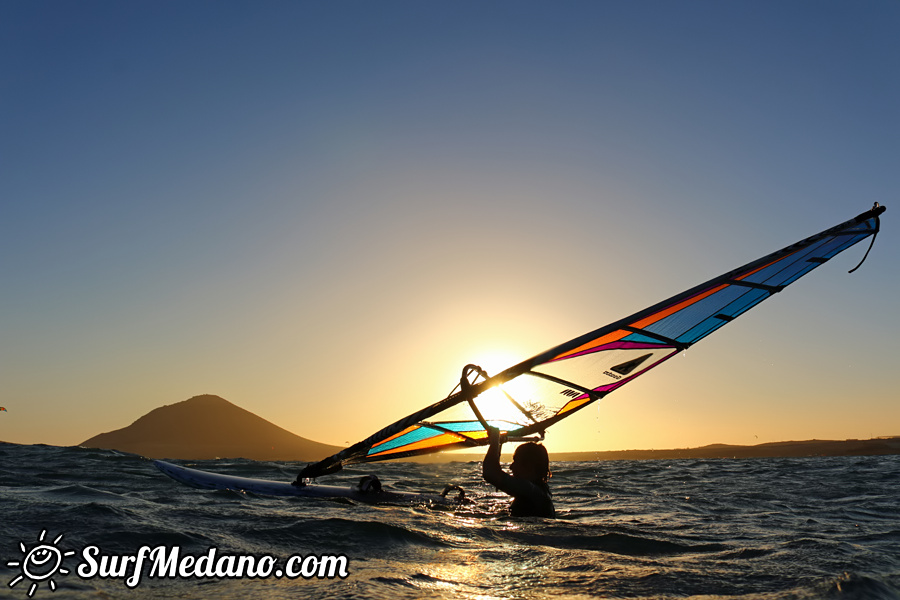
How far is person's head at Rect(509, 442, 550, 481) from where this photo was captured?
20.8 ft

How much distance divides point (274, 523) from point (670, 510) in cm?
694

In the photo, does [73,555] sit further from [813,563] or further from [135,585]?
[813,563]

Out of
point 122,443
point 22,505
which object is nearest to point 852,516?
point 22,505

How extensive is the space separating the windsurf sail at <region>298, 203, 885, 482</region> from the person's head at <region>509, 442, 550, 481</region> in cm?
57

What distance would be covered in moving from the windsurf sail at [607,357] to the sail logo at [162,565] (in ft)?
6.99

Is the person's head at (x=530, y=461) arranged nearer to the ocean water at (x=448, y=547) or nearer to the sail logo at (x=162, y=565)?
the ocean water at (x=448, y=547)

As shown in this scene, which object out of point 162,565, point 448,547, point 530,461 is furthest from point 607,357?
point 162,565

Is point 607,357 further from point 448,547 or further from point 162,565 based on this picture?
point 162,565

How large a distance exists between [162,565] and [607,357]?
15.7 ft

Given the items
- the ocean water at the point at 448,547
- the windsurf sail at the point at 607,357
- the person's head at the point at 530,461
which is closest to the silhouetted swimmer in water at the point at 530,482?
the person's head at the point at 530,461

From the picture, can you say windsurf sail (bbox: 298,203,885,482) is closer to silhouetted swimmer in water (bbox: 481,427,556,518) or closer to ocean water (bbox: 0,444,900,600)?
silhouetted swimmer in water (bbox: 481,427,556,518)

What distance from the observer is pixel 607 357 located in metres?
6.51

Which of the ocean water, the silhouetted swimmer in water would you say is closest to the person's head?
the silhouetted swimmer in water

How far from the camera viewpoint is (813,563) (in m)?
4.62
